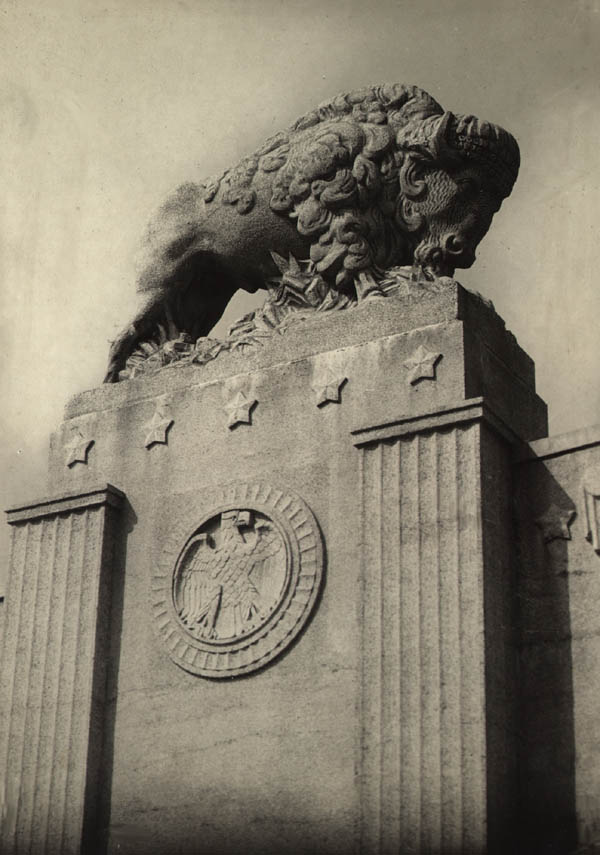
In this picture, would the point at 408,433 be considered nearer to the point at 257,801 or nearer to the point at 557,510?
the point at 557,510

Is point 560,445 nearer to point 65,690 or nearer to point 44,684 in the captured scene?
point 65,690

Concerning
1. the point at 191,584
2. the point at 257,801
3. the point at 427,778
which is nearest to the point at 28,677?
the point at 191,584

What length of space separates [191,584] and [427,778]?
126 inches

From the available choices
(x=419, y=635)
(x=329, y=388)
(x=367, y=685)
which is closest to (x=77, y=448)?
(x=329, y=388)

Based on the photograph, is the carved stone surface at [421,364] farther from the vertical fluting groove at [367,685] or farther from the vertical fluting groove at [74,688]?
the vertical fluting groove at [74,688]

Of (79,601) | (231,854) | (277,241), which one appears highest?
(277,241)

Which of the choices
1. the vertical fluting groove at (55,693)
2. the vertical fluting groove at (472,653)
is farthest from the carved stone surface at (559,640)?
the vertical fluting groove at (55,693)

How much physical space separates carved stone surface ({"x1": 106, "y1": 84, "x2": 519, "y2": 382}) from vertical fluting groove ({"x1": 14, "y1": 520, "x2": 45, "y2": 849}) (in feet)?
7.65

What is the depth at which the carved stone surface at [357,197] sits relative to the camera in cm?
1418

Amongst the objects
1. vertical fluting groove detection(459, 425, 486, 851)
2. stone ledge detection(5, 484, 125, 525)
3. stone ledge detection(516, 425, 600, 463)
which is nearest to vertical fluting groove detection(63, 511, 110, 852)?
stone ledge detection(5, 484, 125, 525)

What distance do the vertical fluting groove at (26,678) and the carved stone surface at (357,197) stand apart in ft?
7.65

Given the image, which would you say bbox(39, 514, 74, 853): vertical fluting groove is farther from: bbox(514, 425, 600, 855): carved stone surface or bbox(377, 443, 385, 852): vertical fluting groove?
bbox(514, 425, 600, 855): carved stone surface

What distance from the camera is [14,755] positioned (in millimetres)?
13422

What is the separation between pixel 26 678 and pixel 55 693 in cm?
40
